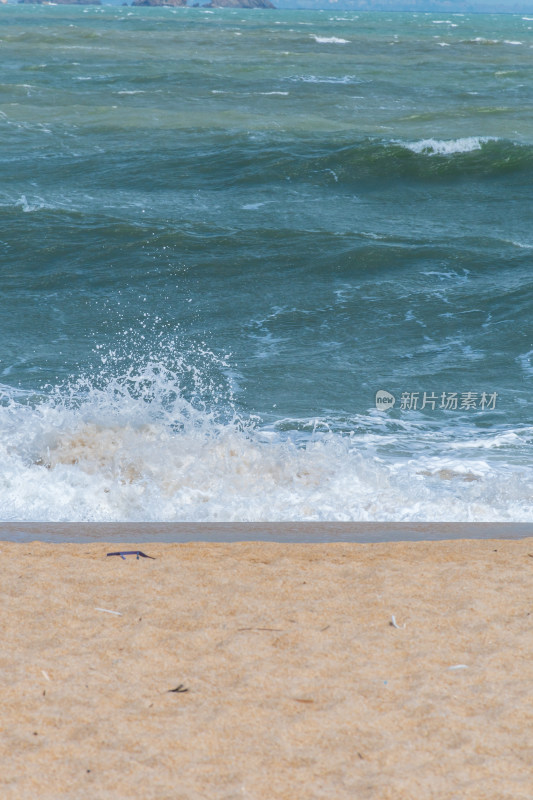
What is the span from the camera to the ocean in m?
5.84

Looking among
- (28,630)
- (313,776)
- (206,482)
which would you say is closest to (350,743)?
(313,776)

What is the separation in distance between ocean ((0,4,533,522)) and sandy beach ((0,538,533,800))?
4.50ft

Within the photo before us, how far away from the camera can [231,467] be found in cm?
602

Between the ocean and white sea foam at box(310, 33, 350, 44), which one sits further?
white sea foam at box(310, 33, 350, 44)

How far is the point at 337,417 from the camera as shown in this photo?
280 inches

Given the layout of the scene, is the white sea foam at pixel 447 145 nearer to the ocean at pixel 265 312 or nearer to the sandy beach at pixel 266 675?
the ocean at pixel 265 312

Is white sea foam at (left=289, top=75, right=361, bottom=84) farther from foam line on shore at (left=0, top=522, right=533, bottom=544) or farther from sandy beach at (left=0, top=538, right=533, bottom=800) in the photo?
sandy beach at (left=0, top=538, right=533, bottom=800)

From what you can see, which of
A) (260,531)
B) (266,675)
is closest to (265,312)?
(260,531)

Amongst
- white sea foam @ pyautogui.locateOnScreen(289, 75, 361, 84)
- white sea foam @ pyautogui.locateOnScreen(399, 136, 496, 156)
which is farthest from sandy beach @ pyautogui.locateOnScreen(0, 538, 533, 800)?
white sea foam @ pyautogui.locateOnScreen(289, 75, 361, 84)

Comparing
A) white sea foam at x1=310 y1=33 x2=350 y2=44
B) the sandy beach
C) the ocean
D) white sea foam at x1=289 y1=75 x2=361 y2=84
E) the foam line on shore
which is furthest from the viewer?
white sea foam at x1=310 y1=33 x2=350 y2=44

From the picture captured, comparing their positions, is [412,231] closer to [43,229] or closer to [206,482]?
[43,229]

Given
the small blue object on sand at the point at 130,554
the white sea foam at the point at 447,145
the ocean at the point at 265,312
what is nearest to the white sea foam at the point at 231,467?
the ocean at the point at 265,312

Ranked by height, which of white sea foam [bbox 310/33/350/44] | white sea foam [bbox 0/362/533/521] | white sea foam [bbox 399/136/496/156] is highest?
white sea foam [bbox 310/33/350/44]

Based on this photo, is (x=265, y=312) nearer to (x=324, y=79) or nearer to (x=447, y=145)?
(x=447, y=145)
